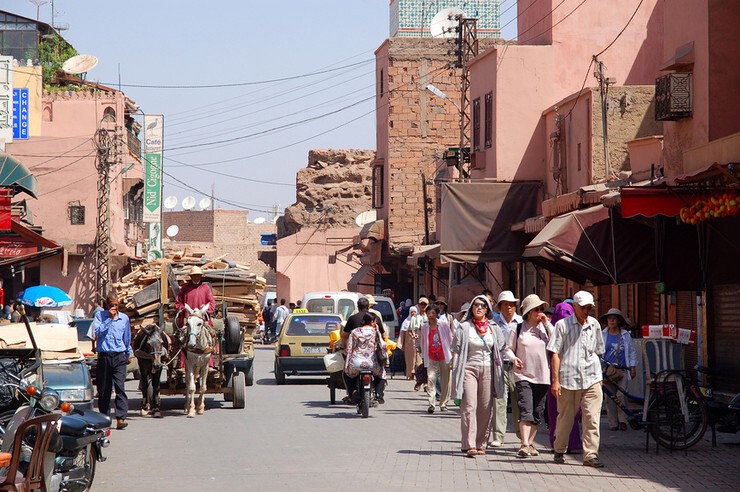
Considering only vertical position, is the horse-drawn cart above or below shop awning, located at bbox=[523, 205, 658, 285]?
below

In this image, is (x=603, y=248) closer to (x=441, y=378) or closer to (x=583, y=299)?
(x=441, y=378)

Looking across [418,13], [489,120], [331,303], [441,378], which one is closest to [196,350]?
[441,378]

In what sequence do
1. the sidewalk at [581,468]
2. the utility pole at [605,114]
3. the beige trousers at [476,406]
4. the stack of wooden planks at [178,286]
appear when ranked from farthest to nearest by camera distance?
the utility pole at [605,114], the stack of wooden planks at [178,286], the beige trousers at [476,406], the sidewalk at [581,468]

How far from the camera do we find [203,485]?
1100cm

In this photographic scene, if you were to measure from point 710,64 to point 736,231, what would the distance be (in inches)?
112

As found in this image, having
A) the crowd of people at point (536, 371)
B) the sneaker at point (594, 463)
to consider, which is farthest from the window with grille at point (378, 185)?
the sneaker at point (594, 463)

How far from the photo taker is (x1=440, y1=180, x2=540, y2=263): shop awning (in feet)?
92.8

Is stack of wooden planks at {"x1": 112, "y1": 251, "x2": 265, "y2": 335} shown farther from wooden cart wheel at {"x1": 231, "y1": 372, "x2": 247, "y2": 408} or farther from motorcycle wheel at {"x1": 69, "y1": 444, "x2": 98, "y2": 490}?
motorcycle wheel at {"x1": 69, "y1": 444, "x2": 98, "y2": 490}

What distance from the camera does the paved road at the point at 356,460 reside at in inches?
436

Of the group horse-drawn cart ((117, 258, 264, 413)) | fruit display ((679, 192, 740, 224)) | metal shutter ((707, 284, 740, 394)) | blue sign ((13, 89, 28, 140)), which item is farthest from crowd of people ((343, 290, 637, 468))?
blue sign ((13, 89, 28, 140))

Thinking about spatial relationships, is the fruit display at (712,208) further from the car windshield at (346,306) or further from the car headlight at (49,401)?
the car windshield at (346,306)

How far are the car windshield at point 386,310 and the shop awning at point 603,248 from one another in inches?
616

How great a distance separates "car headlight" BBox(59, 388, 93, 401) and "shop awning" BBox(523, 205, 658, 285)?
25.6ft

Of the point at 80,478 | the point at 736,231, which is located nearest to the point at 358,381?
the point at 736,231
